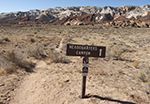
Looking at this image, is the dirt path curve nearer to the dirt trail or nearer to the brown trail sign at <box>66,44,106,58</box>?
the dirt trail

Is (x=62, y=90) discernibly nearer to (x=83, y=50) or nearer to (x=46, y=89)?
(x=46, y=89)

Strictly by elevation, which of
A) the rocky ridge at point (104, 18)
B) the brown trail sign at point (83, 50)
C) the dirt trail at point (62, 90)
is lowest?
the dirt trail at point (62, 90)

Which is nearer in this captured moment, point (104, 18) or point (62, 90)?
point (62, 90)

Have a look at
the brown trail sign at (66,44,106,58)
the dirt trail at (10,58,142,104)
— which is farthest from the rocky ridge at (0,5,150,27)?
the brown trail sign at (66,44,106,58)

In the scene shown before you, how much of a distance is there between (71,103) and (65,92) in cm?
61

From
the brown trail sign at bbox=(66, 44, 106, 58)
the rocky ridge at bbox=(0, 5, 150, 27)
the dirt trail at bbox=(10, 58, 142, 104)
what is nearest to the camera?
the brown trail sign at bbox=(66, 44, 106, 58)

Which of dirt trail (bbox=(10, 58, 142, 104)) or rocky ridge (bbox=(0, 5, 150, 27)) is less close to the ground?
rocky ridge (bbox=(0, 5, 150, 27))

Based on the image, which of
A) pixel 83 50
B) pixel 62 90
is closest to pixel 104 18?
pixel 62 90

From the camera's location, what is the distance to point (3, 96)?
11.9 ft

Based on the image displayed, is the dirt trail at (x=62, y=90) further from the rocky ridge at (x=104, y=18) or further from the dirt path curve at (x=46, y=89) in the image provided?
the rocky ridge at (x=104, y=18)

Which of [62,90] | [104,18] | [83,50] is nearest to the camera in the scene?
[83,50]

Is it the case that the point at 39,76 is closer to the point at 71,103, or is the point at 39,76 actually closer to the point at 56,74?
the point at 56,74

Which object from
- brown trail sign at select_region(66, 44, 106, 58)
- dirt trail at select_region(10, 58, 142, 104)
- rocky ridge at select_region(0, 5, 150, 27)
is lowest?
dirt trail at select_region(10, 58, 142, 104)

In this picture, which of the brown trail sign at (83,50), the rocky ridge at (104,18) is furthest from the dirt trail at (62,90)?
the rocky ridge at (104,18)
